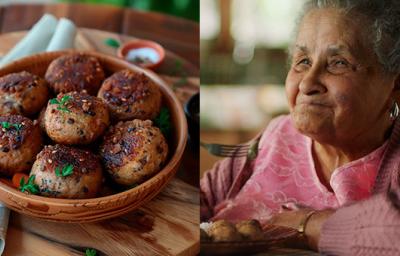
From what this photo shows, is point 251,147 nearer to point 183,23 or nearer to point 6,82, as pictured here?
point 6,82

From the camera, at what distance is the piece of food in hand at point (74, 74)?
0.98 meters

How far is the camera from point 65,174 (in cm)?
81

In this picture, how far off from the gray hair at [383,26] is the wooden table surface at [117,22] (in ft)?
1.97

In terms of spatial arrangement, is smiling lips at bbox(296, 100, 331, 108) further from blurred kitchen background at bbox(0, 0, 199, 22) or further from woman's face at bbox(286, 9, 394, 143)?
blurred kitchen background at bbox(0, 0, 199, 22)

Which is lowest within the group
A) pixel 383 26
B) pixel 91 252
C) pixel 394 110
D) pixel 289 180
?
pixel 91 252

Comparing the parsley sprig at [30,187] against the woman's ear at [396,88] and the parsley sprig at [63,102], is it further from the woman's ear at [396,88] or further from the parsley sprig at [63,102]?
the woman's ear at [396,88]

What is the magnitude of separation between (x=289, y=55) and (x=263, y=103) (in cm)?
7

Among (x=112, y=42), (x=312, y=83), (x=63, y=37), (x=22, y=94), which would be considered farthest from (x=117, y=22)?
(x=312, y=83)

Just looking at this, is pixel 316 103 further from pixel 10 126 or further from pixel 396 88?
pixel 10 126

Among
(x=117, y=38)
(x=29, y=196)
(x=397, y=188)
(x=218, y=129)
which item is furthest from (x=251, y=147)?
(x=117, y=38)

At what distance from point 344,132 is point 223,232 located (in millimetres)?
201

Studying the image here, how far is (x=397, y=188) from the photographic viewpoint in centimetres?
76

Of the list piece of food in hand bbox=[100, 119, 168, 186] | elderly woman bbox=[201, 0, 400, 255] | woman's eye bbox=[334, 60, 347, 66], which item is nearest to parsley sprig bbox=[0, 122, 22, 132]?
piece of food in hand bbox=[100, 119, 168, 186]

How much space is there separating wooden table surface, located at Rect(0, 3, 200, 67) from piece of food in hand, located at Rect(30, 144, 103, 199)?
21.2 inches
